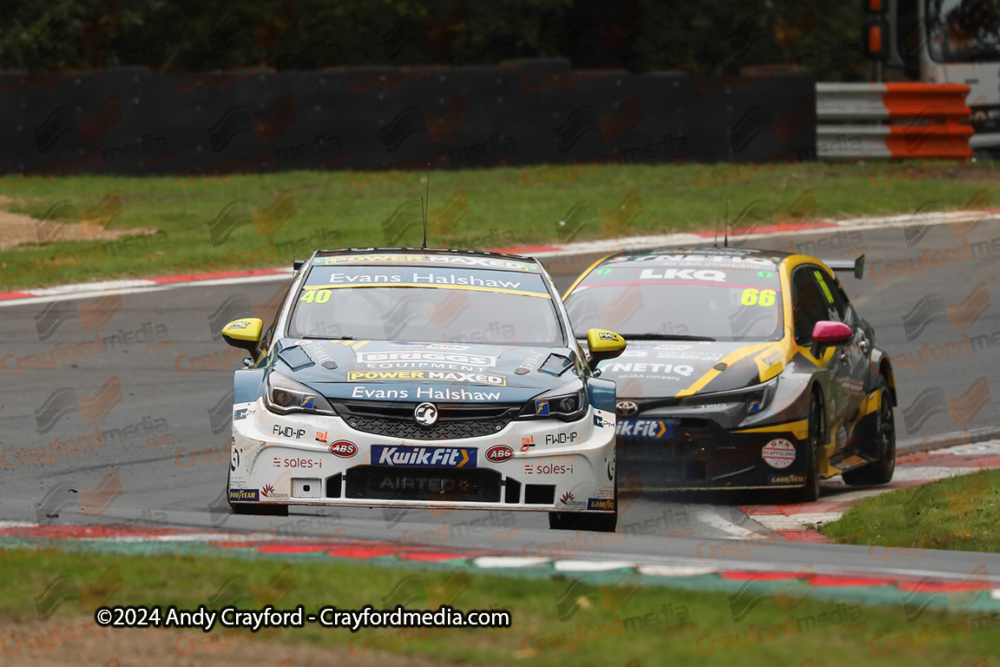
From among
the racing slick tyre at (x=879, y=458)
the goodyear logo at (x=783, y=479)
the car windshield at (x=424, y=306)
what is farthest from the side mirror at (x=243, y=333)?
the racing slick tyre at (x=879, y=458)

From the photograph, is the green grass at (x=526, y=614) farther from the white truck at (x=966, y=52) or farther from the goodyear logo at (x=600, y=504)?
the white truck at (x=966, y=52)

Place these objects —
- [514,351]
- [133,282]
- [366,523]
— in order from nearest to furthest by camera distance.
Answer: [366,523]
[514,351]
[133,282]

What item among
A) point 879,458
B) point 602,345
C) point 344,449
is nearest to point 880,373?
point 879,458

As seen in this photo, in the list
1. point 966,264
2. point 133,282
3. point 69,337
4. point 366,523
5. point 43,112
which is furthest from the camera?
point 43,112

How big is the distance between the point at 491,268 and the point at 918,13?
17.5 m

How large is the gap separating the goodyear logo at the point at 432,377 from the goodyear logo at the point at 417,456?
0.37 meters

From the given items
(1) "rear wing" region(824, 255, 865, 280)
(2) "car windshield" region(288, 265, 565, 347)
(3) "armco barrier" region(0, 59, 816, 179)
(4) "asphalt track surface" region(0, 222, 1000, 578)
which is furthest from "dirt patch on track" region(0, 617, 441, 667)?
(3) "armco barrier" region(0, 59, 816, 179)

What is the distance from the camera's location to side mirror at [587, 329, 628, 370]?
866 centimetres

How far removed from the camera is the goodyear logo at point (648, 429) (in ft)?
30.5

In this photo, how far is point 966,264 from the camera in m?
18.2

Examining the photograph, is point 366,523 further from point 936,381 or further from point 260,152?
point 260,152

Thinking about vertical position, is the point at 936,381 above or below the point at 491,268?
below

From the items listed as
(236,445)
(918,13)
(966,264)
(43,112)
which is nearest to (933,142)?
(918,13)

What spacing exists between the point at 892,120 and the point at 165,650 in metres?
20.6
